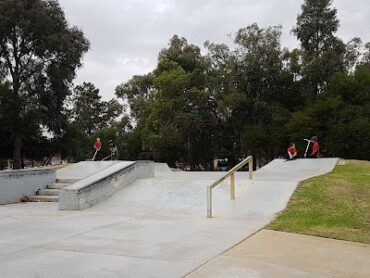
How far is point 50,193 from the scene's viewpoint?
1359cm

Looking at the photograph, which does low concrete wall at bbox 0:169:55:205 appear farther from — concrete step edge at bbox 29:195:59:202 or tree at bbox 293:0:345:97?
tree at bbox 293:0:345:97

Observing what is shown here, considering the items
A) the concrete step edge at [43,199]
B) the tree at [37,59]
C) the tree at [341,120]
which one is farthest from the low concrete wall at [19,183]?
the tree at [341,120]

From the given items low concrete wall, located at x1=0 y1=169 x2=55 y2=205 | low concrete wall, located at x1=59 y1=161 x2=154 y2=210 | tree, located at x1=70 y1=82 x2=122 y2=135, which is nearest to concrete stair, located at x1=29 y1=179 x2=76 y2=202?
low concrete wall, located at x1=0 y1=169 x2=55 y2=205

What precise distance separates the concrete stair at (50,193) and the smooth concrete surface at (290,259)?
749 cm

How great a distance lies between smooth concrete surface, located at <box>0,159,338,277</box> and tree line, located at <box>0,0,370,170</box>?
1537 cm

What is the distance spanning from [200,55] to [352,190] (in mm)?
33187

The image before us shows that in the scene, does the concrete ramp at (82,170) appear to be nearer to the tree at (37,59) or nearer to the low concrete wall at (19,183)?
the low concrete wall at (19,183)

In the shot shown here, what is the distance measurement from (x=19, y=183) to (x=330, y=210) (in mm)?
8764

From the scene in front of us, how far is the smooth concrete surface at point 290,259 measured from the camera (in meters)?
5.32

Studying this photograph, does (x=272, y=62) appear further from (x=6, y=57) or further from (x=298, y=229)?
(x=298, y=229)

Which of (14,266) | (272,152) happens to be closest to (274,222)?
(14,266)

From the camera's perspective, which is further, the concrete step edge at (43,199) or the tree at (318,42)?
the tree at (318,42)

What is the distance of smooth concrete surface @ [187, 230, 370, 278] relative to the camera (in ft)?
17.4

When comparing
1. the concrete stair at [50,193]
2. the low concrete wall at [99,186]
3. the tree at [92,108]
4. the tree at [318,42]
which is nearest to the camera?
the low concrete wall at [99,186]
